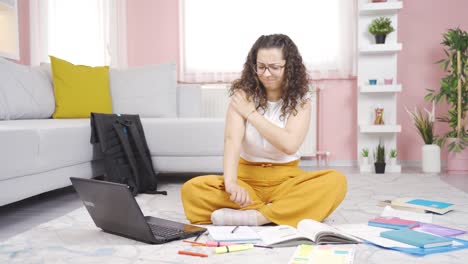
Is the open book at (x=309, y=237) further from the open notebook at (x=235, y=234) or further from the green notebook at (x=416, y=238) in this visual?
the green notebook at (x=416, y=238)

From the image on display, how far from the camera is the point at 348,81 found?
14.3ft

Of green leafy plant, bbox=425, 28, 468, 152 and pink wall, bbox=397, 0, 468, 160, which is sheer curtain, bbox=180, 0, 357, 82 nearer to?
pink wall, bbox=397, 0, 468, 160

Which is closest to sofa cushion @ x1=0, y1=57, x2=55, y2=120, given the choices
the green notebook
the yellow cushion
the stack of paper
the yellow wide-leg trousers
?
the yellow cushion

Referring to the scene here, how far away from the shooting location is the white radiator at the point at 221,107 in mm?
4273

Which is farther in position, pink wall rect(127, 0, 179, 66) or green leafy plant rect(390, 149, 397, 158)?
pink wall rect(127, 0, 179, 66)

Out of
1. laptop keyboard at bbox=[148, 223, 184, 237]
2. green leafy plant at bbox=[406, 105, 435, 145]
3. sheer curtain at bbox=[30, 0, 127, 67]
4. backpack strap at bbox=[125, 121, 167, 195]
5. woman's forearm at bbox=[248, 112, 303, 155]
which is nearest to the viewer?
laptop keyboard at bbox=[148, 223, 184, 237]

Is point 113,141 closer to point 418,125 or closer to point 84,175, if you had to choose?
point 84,175

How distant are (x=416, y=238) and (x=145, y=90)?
8.33 ft

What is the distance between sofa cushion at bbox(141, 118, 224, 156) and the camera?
315 centimetres

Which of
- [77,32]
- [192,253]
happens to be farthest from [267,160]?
[77,32]

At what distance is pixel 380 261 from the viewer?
1.44m

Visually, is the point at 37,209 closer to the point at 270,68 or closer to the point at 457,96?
the point at 270,68

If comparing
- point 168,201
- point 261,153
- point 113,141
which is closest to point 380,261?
point 261,153

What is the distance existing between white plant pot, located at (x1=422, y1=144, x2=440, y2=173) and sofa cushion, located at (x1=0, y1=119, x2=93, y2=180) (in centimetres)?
250
